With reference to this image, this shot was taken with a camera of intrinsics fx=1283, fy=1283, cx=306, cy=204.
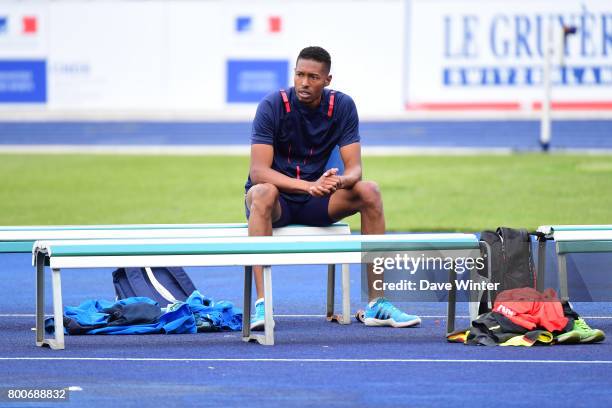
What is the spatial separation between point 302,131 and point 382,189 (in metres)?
8.01

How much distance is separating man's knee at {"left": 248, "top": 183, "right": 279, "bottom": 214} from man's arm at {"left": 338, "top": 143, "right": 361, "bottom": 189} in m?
0.37

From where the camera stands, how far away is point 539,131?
73.3 feet

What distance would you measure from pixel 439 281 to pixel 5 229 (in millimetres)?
2317

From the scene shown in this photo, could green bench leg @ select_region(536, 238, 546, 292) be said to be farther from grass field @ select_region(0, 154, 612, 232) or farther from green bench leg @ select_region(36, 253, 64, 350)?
grass field @ select_region(0, 154, 612, 232)

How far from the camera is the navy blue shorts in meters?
6.64

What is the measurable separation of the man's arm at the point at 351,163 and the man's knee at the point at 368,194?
4cm

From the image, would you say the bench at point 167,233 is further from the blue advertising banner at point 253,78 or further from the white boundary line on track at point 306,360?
the blue advertising banner at point 253,78

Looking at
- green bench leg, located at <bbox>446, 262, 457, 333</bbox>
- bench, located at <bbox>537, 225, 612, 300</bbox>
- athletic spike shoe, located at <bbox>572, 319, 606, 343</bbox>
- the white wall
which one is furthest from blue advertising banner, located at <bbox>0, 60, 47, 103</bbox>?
athletic spike shoe, located at <bbox>572, 319, 606, 343</bbox>

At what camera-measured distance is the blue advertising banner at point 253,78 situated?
23828mm

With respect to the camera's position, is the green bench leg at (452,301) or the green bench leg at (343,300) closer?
the green bench leg at (452,301)

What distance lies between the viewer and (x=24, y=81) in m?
24.4

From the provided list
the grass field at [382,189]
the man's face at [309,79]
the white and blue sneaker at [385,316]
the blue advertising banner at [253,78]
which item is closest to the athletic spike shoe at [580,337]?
the white and blue sneaker at [385,316]

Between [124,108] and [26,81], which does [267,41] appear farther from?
[26,81]

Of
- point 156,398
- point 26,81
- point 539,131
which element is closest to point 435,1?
point 539,131
